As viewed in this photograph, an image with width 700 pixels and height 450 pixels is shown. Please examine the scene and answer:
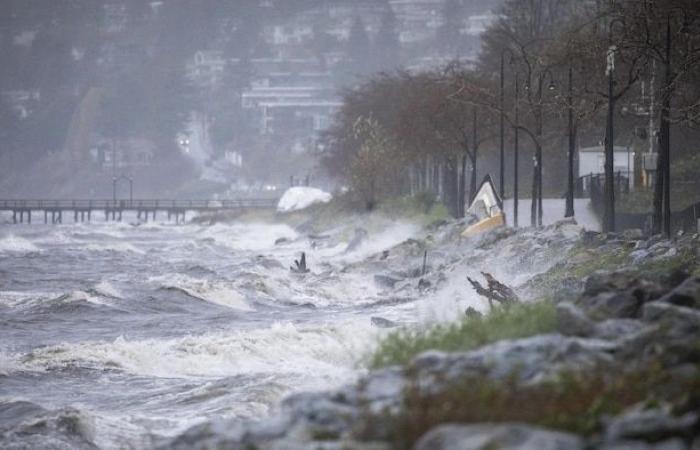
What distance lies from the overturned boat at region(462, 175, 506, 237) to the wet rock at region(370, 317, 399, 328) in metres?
22.6

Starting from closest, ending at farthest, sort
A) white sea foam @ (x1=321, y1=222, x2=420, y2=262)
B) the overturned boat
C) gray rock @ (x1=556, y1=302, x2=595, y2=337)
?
gray rock @ (x1=556, y1=302, x2=595, y2=337)
the overturned boat
white sea foam @ (x1=321, y1=222, x2=420, y2=262)

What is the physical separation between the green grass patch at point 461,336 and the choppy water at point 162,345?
0.94m

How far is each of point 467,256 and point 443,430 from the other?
1510 inches

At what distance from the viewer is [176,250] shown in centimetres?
9469

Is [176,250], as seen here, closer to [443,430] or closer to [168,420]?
[168,420]

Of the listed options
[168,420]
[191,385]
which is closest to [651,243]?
[191,385]

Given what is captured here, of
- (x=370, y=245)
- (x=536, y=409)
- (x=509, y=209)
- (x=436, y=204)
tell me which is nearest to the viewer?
(x=536, y=409)

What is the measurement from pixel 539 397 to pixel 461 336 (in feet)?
14.7

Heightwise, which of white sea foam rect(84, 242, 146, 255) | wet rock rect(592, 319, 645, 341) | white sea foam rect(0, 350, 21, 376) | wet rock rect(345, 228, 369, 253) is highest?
wet rock rect(592, 319, 645, 341)

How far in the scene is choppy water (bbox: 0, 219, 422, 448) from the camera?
882 inches

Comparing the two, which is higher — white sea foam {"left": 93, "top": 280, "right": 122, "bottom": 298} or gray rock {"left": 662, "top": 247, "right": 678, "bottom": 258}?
gray rock {"left": 662, "top": 247, "right": 678, "bottom": 258}

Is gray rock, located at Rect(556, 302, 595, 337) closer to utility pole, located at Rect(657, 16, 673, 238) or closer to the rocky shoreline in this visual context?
the rocky shoreline

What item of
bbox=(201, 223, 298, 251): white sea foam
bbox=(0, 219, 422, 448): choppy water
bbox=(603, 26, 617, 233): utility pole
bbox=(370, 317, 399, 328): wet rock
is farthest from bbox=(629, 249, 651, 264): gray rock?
bbox=(201, 223, 298, 251): white sea foam

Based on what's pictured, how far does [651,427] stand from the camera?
1144 cm
